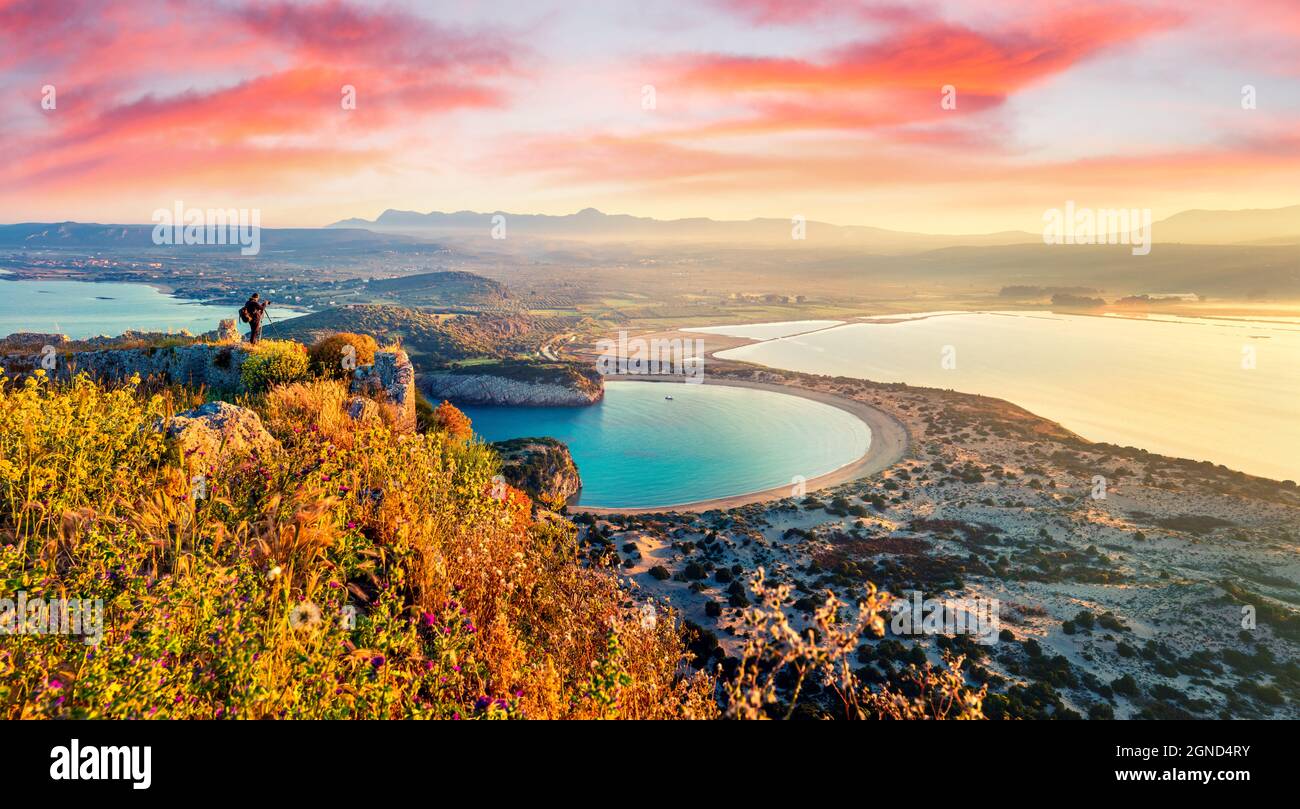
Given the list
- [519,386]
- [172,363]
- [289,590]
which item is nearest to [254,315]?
[172,363]

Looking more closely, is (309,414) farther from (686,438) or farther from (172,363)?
(686,438)

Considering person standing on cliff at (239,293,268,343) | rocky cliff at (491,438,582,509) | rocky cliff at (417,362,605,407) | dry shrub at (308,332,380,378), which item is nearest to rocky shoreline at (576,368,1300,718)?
rocky cliff at (491,438,582,509)

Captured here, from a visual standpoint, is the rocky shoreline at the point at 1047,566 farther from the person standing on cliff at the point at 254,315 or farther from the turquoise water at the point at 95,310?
the turquoise water at the point at 95,310

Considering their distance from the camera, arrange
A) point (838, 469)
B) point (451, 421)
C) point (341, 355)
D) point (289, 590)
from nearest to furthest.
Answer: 1. point (289, 590)
2. point (341, 355)
3. point (451, 421)
4. point (838, 469)
